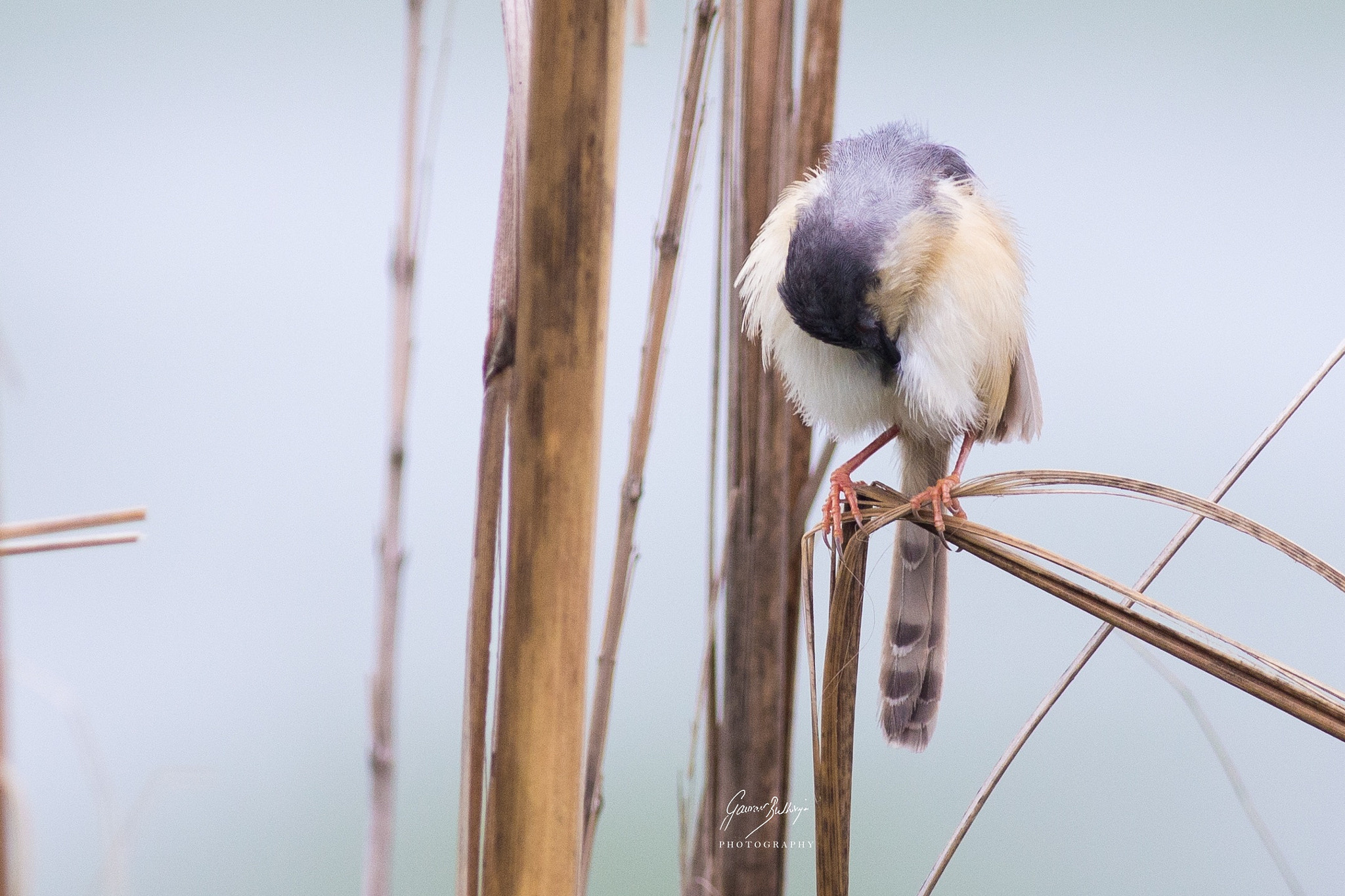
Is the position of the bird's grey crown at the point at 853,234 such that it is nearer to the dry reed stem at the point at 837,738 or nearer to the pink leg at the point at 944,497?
the pink leg at the point at 944,497

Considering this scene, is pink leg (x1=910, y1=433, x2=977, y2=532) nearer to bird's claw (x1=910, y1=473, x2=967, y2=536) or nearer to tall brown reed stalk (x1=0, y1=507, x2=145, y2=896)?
bird's claw (x1=910, y1=473, x2=967, y2=536)

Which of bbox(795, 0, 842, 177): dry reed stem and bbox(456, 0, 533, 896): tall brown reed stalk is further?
bbox(795, 0, 842, 177): dry reed stem

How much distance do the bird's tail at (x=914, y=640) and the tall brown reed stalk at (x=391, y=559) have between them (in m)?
0.37

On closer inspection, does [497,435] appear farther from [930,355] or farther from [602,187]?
[930,355]

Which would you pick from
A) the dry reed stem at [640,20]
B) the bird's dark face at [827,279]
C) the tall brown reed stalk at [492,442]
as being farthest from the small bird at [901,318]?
the tall brown reed stalk at [492,442]

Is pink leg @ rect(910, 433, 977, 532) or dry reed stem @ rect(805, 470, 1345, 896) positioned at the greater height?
pink leg @ rect(910, 433, 977, 532)

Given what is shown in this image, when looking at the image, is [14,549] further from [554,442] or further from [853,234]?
[853,234]

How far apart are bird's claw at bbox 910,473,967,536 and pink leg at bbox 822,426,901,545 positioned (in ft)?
0.14

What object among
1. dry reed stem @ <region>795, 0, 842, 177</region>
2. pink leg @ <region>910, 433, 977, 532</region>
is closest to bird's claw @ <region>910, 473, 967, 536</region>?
pink leg @ <region>910, 433, 977, 532</region>

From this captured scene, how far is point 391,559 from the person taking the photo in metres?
0.50

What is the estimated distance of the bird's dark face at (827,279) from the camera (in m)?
0.59

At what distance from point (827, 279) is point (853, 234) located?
0.04 meters

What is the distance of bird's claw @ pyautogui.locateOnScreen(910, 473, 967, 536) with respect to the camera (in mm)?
572

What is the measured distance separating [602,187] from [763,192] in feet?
1.28
